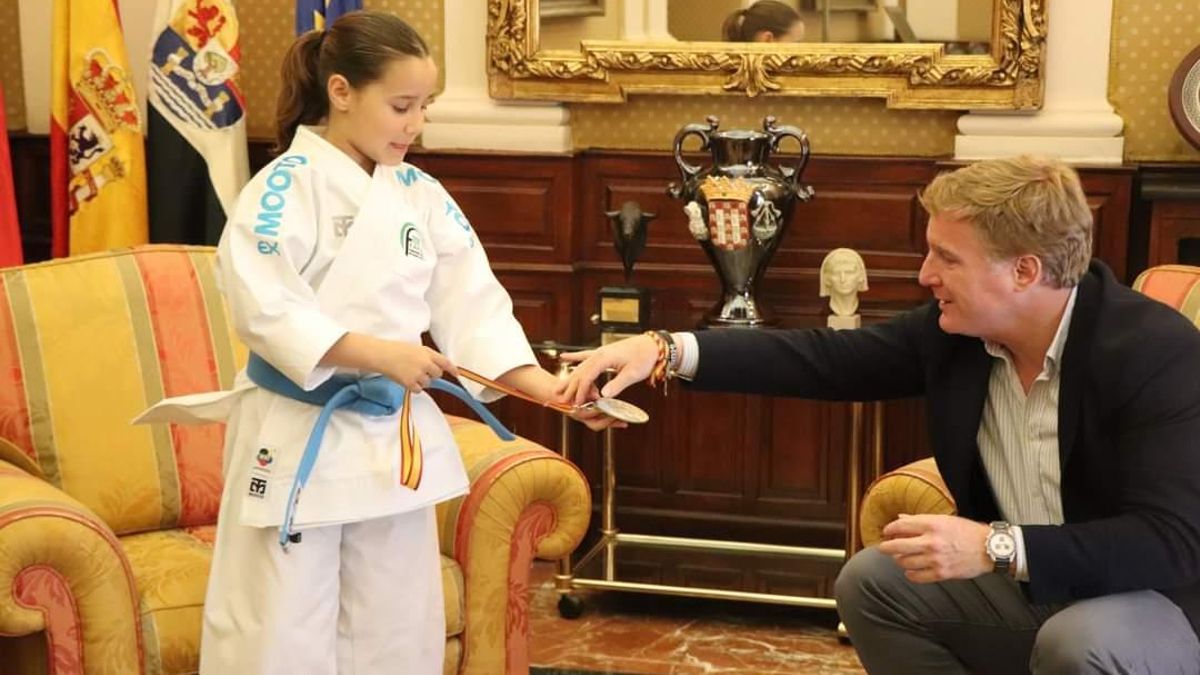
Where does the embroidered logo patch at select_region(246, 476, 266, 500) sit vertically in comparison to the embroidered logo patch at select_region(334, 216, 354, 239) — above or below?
below

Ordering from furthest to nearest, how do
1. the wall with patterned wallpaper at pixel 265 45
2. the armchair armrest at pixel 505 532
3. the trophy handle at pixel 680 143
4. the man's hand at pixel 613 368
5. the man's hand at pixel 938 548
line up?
the wall with patterned wallpaper at pixel 265 45 → the trophy handle at pixel 680 143 → the armchair armrest at pixel 505 532 → the man's hand at pixel 613 368 → the man's hand at pixel 938 548

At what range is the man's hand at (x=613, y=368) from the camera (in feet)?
8.79

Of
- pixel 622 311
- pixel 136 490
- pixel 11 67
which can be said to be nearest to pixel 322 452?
pixel 136 490

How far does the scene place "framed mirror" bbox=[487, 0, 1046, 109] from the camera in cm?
413

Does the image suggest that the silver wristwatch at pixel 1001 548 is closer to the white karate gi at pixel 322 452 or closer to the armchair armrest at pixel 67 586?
the white karate gi at pixel 322 452

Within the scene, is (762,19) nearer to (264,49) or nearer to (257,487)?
(264,49)

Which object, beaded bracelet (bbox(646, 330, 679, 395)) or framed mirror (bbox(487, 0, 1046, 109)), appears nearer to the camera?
beaded bracelet (bbox(646, 330, 679, 395))

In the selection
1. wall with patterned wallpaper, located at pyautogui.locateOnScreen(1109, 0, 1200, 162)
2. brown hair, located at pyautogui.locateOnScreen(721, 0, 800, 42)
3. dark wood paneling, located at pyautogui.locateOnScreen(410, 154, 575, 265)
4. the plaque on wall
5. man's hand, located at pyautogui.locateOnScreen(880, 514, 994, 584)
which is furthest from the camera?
dark wood paneling, located at pyautogui.locateOnScreen(410, 154, 575, 265)

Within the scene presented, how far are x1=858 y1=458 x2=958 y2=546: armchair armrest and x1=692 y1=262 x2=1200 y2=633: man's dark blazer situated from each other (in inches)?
12.0

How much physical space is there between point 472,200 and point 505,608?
Result: 162 centimetres

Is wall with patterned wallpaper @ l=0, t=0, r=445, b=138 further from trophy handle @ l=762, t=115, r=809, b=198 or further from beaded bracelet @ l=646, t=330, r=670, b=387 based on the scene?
beaded bracelet @ l=646, t=330, r=670, b=387

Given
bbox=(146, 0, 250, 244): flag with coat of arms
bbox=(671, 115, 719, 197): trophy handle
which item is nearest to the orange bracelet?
bbox=(671, 115, 719, 197): trophy handle

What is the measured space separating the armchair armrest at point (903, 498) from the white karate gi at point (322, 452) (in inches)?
33.3

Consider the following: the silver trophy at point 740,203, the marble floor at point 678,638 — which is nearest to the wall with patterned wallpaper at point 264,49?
the silver trophy at point 740,203
